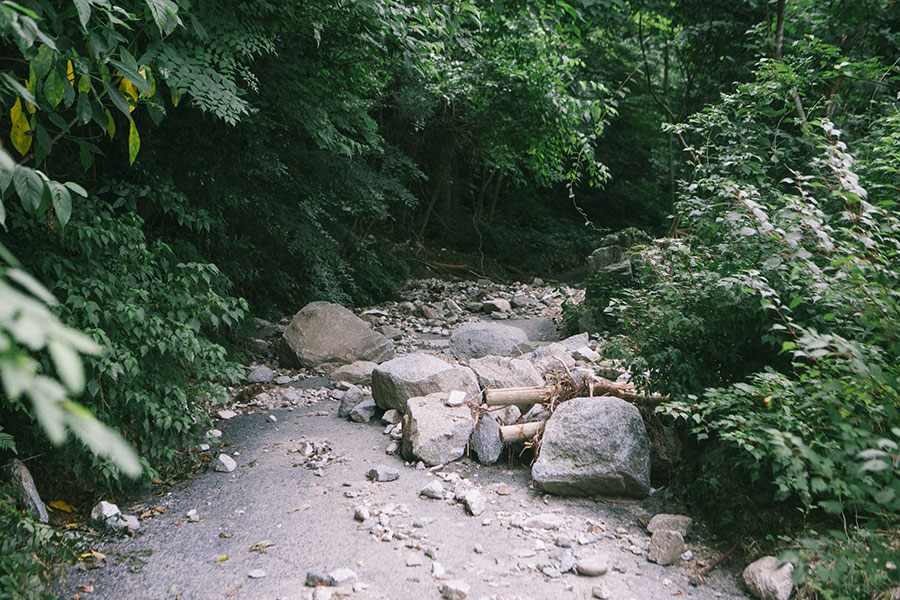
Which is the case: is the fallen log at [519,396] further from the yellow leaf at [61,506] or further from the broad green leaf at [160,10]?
the broad green leaf at [160,10]

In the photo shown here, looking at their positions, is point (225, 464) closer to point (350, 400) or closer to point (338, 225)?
point (350, 400)

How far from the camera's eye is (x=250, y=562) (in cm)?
248

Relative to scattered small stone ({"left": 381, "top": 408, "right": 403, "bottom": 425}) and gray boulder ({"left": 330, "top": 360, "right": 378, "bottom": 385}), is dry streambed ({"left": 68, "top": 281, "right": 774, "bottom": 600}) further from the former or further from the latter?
gray boulder ({"left": 330, "top": 360, "right": 378, "bottom": 385})

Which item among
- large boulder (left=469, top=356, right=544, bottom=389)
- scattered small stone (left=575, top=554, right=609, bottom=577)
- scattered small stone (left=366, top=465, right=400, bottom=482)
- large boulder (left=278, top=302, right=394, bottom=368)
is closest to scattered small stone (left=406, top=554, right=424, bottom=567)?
scattered small stone (left=575, top=554, right=609, bottom=577)

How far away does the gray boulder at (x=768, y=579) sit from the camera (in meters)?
2.13

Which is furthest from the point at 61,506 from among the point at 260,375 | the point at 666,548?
the point at 666,548

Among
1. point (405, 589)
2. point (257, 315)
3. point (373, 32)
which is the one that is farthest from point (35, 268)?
point (257, 315)

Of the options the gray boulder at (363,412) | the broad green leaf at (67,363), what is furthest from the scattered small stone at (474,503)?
the broad green leaf at (67,363)

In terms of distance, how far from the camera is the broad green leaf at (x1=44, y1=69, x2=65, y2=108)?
170cm

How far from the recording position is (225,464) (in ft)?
11.2

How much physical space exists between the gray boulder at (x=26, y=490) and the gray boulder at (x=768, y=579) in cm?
298

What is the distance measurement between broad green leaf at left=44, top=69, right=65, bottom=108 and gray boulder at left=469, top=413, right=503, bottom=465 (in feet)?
8.68

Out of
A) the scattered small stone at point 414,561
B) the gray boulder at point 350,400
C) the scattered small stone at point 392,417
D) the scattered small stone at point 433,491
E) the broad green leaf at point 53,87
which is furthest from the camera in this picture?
the gray boulder at point 350,400

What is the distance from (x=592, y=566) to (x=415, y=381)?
76.8 inches
